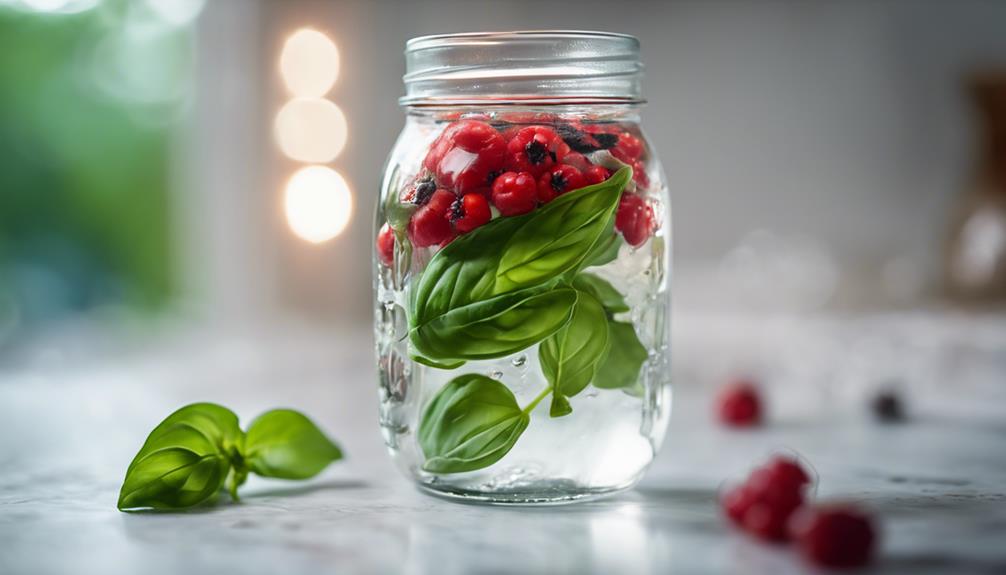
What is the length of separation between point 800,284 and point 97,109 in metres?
1.18

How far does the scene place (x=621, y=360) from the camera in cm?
79

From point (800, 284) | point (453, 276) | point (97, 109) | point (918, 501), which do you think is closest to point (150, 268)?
point (97, 109)

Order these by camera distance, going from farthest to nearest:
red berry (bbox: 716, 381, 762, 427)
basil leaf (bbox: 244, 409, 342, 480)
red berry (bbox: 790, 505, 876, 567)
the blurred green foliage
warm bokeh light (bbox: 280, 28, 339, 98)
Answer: warm bokeh light (bbox: 280, 28, 339, 98)
the blurred green foliage
red berry (bbox: 716, 381, 762, 427)
basil leaf (bbox: 244, 409, 342, 480)
red berry (bbox: 790, 505, 876, 567)

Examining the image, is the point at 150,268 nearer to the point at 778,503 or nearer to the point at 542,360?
the point at 542,360

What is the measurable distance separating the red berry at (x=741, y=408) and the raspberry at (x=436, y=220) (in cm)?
60

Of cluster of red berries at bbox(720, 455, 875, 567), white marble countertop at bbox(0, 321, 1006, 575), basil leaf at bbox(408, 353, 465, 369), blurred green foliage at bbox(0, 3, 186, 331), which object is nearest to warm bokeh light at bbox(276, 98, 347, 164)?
blurred green foliage at bbox(0, 3, 186, 331)

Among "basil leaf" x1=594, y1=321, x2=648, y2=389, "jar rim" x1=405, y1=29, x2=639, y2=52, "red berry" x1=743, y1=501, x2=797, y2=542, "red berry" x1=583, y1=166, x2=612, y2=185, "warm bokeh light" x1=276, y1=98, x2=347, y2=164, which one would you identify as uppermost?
"warm bokeh light" x1=276, y1=98, x2=347, y2=164

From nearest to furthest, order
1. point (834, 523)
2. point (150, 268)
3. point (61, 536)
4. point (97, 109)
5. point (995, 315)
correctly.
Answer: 1. point (834, 523)
2. point (61, 536)
3. point (995, 315)
4. point (97, 109)
5. point (150, 268)

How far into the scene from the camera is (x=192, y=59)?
1.79m

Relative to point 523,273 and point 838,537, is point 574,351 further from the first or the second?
point 838,537

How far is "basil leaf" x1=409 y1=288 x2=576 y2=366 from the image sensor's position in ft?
2.42

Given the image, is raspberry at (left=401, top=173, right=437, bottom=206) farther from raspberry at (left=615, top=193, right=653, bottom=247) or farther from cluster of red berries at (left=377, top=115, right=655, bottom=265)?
raspberry at (left=615, top=193, right=653, bottom=247)

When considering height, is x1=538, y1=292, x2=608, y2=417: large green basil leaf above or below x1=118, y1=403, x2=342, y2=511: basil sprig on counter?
above

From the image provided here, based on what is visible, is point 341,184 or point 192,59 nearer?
point 192,59
